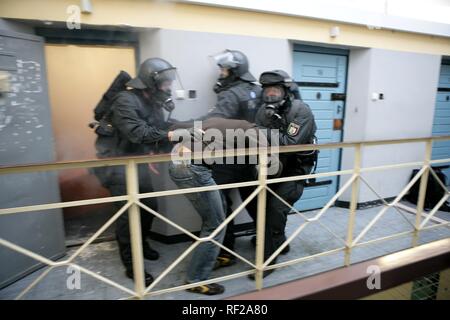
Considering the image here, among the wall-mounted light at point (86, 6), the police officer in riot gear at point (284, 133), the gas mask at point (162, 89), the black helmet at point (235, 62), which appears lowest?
the police officer in riot gear at point (284, 133)

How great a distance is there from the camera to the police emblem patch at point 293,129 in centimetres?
260

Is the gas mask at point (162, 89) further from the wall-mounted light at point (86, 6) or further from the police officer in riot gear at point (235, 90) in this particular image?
the wall-mounted light at point (86, 6)

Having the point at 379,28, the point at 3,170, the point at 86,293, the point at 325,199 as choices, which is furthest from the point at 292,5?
the point at 86,293

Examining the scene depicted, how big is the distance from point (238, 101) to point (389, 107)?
2.73m

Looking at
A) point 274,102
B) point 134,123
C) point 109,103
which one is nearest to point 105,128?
point 109,103

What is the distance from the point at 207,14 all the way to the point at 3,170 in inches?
96.8

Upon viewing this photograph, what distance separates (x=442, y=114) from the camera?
207 inches

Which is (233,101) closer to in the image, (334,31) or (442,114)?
(334,31)

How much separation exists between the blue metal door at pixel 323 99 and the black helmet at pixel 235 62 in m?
1.13

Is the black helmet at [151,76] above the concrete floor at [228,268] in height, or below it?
above

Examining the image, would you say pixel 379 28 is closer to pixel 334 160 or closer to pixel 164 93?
pixel 334 160

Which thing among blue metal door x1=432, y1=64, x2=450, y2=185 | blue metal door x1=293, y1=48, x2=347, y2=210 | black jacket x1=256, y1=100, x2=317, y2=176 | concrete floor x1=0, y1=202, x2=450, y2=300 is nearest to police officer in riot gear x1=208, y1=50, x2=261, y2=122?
black jacket x1=256, y1=100, x2=317, y2=176

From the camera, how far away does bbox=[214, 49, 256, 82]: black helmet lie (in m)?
2.92

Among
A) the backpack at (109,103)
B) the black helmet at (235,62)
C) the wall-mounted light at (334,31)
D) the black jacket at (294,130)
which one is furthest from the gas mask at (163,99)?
the wall-mounted light at (334,31)
